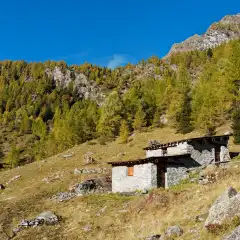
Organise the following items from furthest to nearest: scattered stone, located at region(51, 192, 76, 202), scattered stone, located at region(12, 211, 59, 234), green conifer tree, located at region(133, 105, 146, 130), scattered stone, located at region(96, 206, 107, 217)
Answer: green conifer tree, located at region(133, 105, 146, 130) → scattered stone, located at region(51, 192, 76, 202) → scattered stone, located at region(96, 206, 107, 217) → scattered stone, located at region(12, 211, 59, 234)

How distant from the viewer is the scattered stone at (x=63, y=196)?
130 ft

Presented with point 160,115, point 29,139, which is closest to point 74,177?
point 160,115

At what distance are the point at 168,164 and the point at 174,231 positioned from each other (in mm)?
20597

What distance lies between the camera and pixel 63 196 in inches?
1597

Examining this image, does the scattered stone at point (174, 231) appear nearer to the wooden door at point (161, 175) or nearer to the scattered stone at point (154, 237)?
the scattered stone at point (154, 237)

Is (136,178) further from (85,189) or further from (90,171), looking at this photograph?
(90,171)

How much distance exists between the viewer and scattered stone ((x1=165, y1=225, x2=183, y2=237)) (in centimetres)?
1880

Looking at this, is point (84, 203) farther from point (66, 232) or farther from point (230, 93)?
point (230, 93)

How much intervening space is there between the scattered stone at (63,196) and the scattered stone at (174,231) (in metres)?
22.3

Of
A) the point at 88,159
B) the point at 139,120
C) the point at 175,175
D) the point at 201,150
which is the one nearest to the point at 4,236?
the point at 175,175

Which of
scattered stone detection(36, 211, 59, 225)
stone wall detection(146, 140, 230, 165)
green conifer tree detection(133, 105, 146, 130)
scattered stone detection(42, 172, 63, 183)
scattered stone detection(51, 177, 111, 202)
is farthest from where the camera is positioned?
green conifer tree detection(133, 105, 146, 130)

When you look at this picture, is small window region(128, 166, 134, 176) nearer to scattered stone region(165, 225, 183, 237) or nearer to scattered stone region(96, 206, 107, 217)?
scattered stone region(96, 206, 107, 217)

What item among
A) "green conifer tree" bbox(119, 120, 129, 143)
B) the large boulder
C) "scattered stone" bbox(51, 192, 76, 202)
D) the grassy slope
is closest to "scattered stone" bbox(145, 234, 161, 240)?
the grassy slope

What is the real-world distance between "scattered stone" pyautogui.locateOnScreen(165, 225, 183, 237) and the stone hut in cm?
1869
